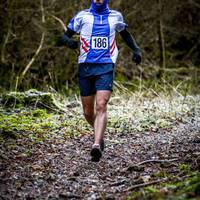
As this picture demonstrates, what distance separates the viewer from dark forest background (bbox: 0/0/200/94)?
584 inches

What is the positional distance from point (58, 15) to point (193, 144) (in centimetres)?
917

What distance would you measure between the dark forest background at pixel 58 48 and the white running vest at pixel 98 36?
20.4 feet

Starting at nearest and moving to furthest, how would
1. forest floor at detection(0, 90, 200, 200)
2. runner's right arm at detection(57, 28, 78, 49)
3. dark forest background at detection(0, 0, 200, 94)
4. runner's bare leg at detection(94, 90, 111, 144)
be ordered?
forest floor at detection(0, 90, 200, 200) < runner's bare leg at detection(94, 90, 111, 144) < runner's right arm at detection(57, 28, 78, 49) < dark forest background at detection(0, 0, 200, 94)

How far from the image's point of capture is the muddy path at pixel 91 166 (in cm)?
515

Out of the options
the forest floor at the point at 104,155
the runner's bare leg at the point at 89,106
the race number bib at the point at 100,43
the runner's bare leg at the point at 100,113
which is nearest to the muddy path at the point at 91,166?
the forest floor at the point at 104,155

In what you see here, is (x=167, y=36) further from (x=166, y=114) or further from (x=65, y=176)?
(x=65, y=176)

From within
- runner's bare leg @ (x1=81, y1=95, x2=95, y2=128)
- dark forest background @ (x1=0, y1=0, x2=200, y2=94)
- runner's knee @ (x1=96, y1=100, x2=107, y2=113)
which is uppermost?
runner's knee @ (x1=96, y1=100, x2=107, y2=113)

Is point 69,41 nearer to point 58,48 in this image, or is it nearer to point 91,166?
point 91,166

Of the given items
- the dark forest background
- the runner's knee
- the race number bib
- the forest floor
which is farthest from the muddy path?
the dark forest background

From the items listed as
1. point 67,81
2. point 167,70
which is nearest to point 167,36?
point 167,70

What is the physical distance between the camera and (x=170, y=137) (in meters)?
8.01

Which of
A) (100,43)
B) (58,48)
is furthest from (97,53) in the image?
(58,48)

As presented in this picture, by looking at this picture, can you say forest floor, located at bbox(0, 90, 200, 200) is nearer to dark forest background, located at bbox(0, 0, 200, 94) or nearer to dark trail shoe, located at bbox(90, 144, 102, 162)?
dark trail shoe, located at bbox(90, 144, 102, 162)

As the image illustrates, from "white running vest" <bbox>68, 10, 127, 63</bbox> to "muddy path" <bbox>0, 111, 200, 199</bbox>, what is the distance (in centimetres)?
129
